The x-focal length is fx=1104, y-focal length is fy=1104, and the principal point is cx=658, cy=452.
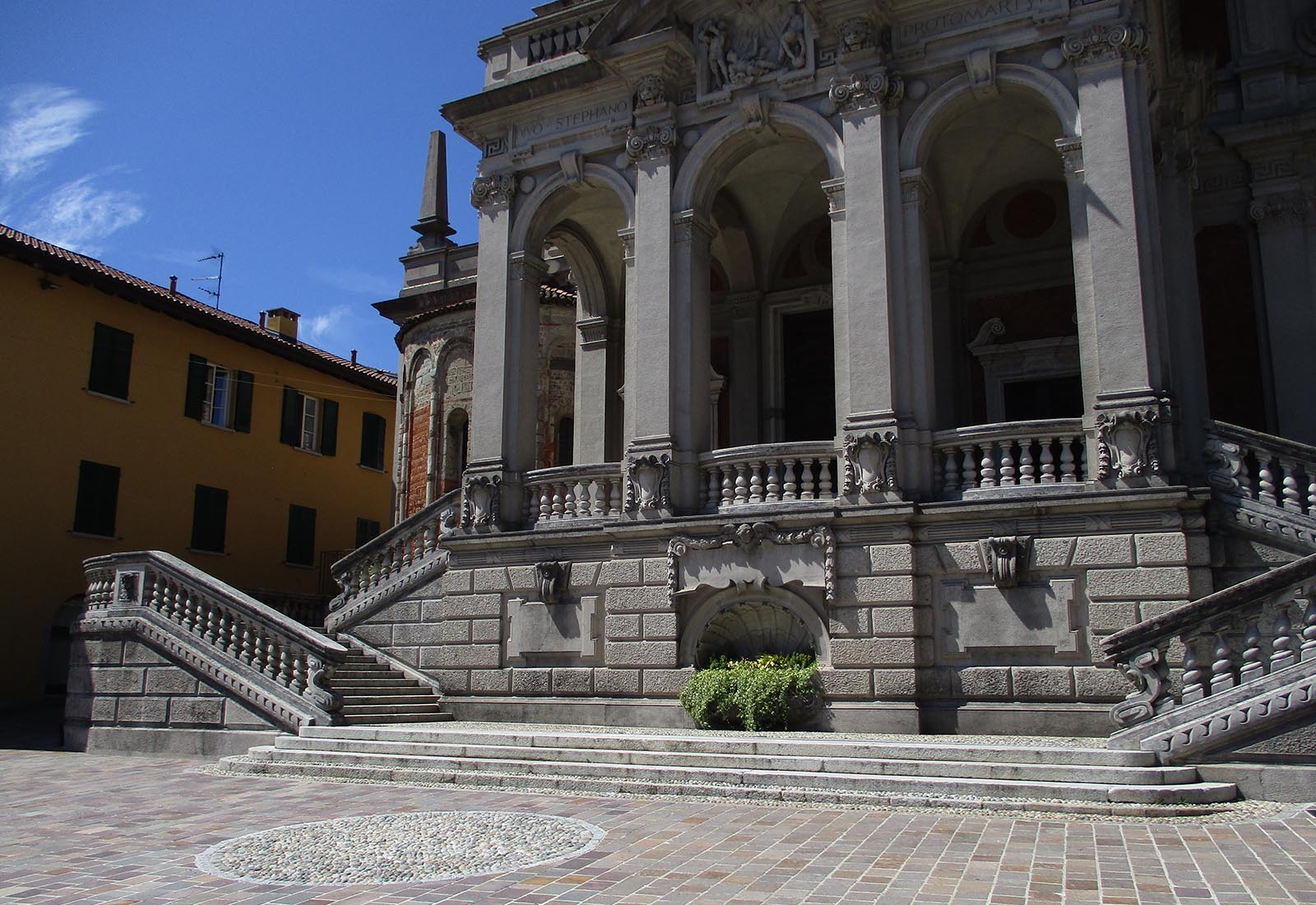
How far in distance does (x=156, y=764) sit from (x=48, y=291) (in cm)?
1305

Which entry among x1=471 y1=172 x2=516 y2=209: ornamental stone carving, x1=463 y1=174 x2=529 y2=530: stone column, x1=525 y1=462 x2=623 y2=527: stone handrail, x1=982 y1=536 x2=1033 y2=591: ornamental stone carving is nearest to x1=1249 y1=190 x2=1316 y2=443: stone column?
x1=982 y1=536 x2=1033 y2=591: ornamental stone carving

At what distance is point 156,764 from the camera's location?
15.3 m

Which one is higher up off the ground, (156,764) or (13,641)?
(13,641)

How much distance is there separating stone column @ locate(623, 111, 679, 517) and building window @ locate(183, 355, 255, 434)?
14.5 m

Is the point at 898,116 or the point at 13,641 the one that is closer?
the point at 898,116

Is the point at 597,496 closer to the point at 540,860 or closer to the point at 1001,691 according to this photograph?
the point at 1001,691

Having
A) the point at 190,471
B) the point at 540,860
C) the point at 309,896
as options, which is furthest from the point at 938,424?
the point at 190,471

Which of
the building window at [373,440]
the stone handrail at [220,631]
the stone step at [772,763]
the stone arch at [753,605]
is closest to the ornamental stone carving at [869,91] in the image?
the stone arch at [753,605]

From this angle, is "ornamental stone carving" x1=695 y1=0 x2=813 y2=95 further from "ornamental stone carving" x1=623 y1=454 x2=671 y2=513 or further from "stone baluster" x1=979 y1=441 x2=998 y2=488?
"stone baluster" x1=979 y1=441 x2=998 y2=488

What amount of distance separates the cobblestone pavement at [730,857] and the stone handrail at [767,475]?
18.7 feet

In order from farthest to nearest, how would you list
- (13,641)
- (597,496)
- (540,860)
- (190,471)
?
(190,471) < (13,641) < (597,496) < (540,860)

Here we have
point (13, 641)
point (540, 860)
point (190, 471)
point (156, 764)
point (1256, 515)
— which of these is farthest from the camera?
point (190, 471)

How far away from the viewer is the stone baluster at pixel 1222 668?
10562 mm

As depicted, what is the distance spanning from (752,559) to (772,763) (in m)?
4.18
